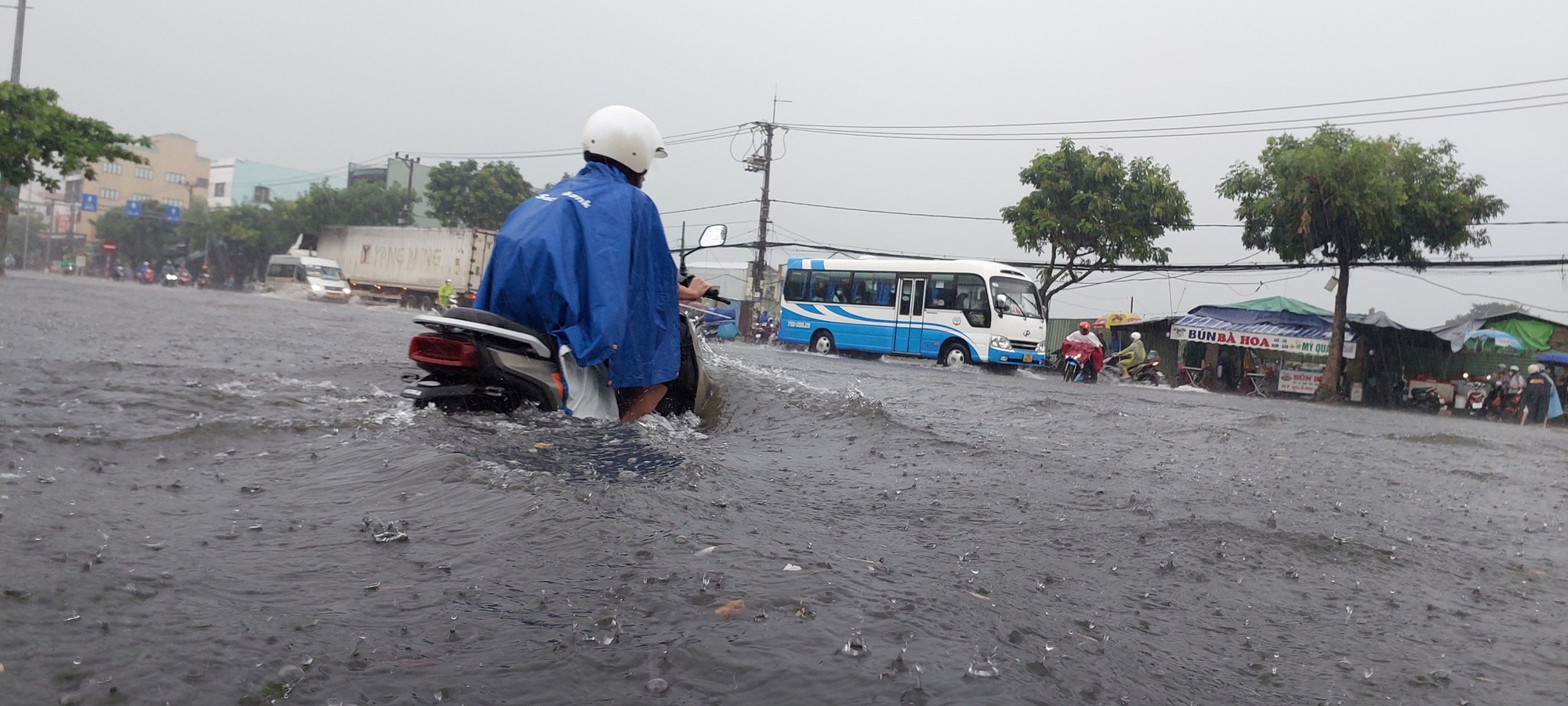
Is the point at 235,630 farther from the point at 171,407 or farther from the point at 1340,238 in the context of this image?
the point at 1340,238

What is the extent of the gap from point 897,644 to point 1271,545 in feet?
7.09

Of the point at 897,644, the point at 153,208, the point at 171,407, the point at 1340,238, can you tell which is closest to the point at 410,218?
the point at 153,208

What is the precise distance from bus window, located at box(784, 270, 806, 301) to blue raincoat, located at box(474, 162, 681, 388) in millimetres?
22700

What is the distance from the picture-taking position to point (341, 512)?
109 inches

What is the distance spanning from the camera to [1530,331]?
24.9m

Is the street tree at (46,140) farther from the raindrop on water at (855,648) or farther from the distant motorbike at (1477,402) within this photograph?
the distant motorbike at (1477,402)

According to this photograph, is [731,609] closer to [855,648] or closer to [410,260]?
[855,648]

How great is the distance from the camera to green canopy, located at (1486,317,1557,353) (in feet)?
81.0

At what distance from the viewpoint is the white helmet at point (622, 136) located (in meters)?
4.28

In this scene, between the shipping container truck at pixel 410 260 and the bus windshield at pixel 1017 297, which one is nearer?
the bus windshield at pixel 1017 297

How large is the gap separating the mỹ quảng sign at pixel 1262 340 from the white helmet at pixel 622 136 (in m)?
25.0

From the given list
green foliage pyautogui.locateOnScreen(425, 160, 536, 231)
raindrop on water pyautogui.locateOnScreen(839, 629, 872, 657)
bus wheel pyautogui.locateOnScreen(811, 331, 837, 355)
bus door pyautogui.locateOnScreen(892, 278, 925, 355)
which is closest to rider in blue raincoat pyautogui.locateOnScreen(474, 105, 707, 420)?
raindrop on water pyautogui.locateOnScreen(839, 629, 872, 657)

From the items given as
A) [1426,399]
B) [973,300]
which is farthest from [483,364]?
[1426,399]

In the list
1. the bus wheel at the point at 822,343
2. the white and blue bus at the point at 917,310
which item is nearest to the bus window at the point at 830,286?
the white and blue bus at the point at 917,310
